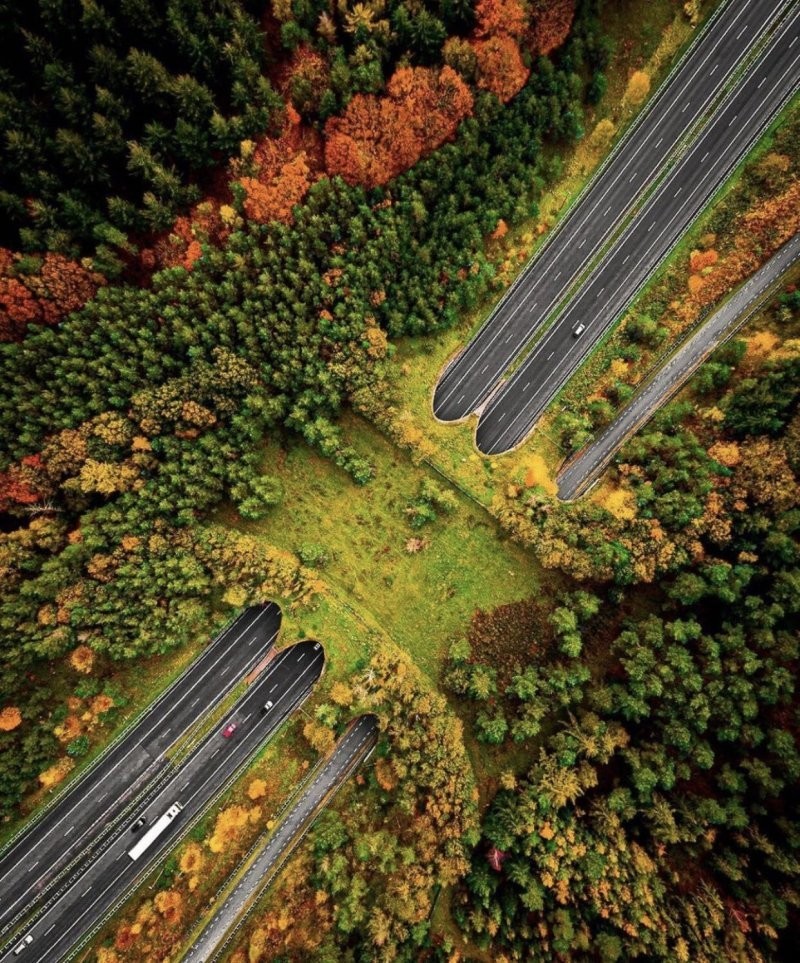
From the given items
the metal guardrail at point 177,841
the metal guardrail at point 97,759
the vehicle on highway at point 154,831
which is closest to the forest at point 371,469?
the metal guardrail at point 97,759

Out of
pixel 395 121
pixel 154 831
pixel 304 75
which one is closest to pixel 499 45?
pixel 395 121

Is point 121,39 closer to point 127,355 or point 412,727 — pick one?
point 127,355

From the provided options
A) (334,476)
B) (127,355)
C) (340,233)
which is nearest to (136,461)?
(127,355)

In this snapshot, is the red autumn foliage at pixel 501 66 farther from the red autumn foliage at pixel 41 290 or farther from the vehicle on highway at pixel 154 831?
the vehicle on highway at pixel 154 831

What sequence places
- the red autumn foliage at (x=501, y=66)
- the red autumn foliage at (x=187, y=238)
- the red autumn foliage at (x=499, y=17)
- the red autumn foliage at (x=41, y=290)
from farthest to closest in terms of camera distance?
the red autumn foliage at (x=187, y=238), the red autumn foliage at (x=501, y=66), the red autumn foliage at (x=499, y=17), the red autumn foliage at (x=41, y=290)

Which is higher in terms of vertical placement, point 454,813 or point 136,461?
point 136,461

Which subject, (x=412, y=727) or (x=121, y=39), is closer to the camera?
(x=121, y=39)
